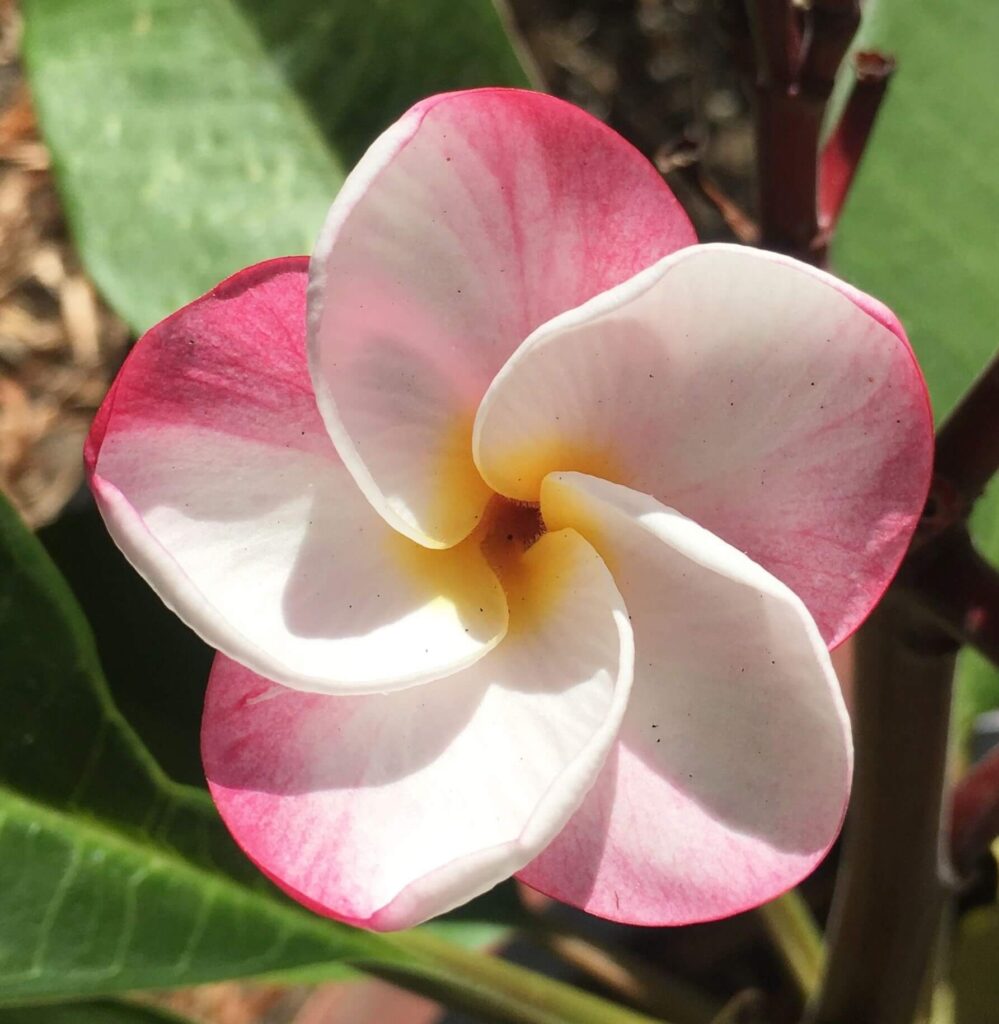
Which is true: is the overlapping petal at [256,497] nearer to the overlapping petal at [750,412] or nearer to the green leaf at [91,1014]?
the overlapping petal at [750,412]

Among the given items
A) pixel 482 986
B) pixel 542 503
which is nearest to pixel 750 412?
pixel 542 503

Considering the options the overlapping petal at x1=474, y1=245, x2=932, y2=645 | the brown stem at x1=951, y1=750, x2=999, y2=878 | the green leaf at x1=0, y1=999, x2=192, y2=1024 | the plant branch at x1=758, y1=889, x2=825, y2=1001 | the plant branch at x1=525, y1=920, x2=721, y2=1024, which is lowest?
the plant branch at x1=525, y1=920, x2=721, y2=1024

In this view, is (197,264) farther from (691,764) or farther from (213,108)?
(691,764)

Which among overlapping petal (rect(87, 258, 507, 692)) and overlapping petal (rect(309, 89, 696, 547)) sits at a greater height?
overlapping petal (rect(309, 89, 696, 547))

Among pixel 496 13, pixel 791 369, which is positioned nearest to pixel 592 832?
pixel 791 369

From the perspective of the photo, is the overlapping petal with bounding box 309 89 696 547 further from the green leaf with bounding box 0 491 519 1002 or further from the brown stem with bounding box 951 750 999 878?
the brown stem with bounding box 951 750 999 878

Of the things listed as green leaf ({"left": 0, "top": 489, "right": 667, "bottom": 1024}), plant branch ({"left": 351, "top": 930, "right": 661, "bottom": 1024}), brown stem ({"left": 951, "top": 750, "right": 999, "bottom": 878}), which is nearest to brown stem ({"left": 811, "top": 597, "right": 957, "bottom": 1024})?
brown stem ({"left": 951, "top": 750, "right": 999, "bottom": 878})
